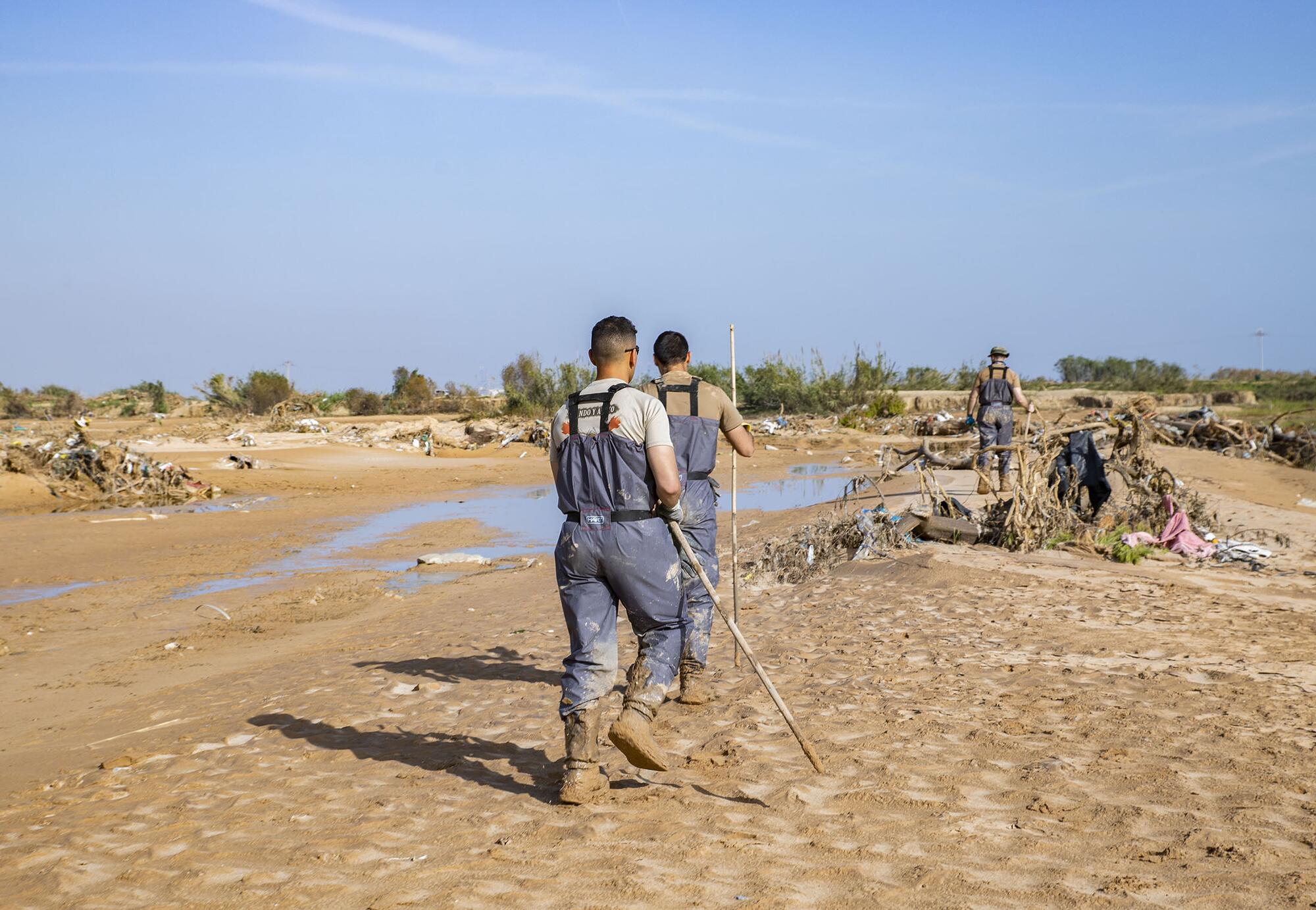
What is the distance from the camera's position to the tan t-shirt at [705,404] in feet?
19.1

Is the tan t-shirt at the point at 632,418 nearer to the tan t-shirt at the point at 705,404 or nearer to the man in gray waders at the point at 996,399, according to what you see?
the tan t-shirt at the point at 705,404

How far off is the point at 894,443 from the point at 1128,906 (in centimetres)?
2667

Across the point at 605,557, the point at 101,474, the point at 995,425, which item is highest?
the point at 995,425

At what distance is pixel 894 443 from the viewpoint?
Result: 2944 cm

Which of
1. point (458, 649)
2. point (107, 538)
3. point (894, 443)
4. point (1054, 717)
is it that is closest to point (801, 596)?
point (458, 649)

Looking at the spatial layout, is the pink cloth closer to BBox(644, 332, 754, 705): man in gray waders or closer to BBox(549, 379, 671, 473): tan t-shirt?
BBox(644, 332, 754, 705): man in gray waders

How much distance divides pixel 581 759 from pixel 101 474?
19.0m

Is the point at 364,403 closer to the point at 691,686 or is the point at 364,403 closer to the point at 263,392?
the point at 263,392

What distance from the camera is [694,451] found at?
5.79 m

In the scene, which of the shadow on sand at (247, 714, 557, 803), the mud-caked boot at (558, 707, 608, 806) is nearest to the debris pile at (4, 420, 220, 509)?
the shadow on sand at (247, 714, 557, 803)

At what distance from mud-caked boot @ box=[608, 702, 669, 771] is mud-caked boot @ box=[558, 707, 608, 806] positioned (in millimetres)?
100

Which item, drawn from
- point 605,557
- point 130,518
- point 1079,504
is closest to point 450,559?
point 1079,504

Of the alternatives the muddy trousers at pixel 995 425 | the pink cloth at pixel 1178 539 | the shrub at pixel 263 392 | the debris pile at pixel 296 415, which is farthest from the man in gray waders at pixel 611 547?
the shrub at pixel 263 392

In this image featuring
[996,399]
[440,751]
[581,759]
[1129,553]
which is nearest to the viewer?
[581,759]
